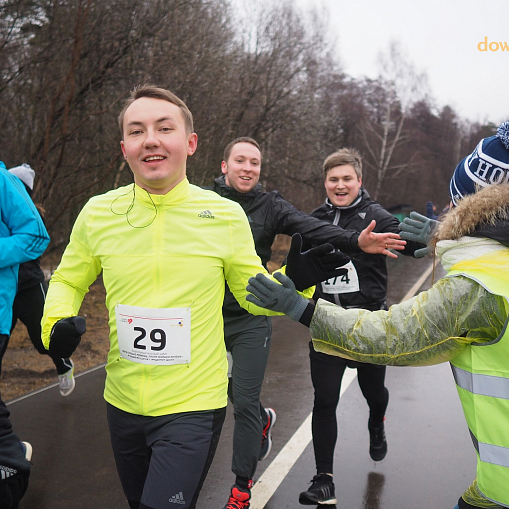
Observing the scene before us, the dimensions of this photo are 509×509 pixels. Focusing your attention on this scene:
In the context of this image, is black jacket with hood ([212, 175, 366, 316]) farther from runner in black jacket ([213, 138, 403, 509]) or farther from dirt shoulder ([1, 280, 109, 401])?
dirt shoulder ([1, 280, 109, 401])

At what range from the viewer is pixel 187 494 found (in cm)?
218

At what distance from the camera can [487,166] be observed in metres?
2.26

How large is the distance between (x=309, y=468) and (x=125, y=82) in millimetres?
7077

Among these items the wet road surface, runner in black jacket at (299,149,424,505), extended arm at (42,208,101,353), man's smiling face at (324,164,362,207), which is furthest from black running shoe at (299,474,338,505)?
extended arm at (42,208,101,353)

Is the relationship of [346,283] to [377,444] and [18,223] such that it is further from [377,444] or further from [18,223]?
[18,223]

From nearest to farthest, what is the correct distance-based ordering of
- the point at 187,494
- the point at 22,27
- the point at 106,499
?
the point at 187,494 < the point at 106,499 < the point at 22,27

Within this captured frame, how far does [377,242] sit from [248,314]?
96cm

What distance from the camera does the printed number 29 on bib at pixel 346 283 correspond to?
3.97m

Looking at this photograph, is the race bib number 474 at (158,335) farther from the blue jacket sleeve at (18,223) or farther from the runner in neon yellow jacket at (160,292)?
the blue jacket sleeve at (18,223)

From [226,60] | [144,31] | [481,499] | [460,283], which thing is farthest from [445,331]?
[226,60]

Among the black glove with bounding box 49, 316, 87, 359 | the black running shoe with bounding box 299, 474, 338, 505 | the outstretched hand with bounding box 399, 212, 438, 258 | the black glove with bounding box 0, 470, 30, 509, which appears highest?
the outstretched hand with bounding box 399, 212, 438, 258

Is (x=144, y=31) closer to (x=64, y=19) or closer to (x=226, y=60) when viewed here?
(x=64, y=19)

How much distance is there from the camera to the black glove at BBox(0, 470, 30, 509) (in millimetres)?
3005

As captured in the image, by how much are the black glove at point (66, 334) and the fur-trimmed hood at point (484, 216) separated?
144cm
